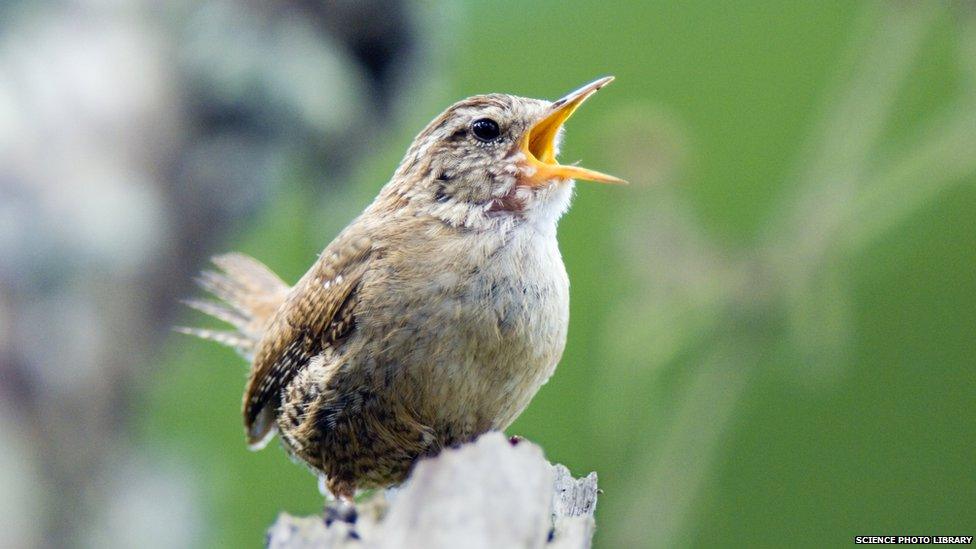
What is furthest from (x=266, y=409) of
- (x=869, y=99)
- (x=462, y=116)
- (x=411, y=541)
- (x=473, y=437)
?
(x=869, y=99)

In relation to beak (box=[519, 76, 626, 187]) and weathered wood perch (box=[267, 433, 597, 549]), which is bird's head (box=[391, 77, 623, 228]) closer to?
beak (box=[519, 76, 626, 187])

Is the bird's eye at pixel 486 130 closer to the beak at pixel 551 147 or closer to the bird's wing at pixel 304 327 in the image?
the beak at pixel 551 147

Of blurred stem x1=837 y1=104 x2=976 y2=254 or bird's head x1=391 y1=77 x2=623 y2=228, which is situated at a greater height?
blurred stem x1=837 y1=104 x2=976 y2=254

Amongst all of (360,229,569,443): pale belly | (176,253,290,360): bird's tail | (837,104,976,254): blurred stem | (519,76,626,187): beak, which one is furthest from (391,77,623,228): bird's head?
(837,104,976,254): blurred stem

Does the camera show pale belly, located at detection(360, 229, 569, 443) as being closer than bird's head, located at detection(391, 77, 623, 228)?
Yes

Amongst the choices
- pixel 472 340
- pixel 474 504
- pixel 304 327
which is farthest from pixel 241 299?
pixel 474 504

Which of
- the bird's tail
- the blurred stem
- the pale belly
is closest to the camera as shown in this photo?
the pale belly

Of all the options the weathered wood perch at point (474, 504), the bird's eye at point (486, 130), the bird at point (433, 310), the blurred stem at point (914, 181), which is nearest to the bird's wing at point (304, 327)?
the bird at point (433, 310)
